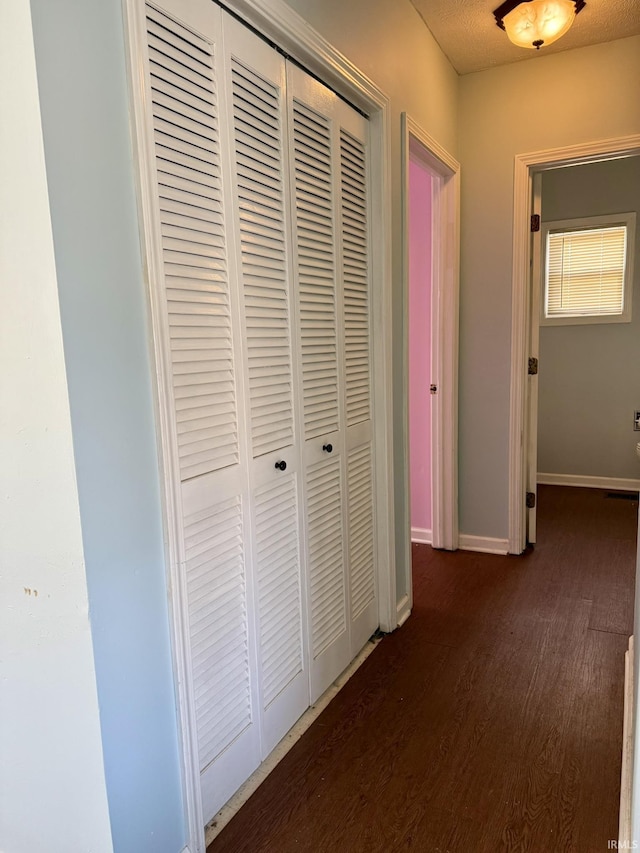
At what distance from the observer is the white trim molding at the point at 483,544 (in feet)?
10.6

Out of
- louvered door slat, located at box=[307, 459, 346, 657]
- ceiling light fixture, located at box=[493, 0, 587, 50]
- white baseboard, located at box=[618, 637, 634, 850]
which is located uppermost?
ceiling light fixture, located at box=[493, 0, 587, 50]

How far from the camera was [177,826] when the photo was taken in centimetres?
128

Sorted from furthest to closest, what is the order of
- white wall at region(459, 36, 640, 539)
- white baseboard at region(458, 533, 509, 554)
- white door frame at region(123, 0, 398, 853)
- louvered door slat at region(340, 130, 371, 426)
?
white baseboard at region(458, 533, 509, 554), white wall at region(459, 36, 640, 539), louvered door slat at region(340, 130, 371, 426), white door frame at region(123, 0, 398, 853)

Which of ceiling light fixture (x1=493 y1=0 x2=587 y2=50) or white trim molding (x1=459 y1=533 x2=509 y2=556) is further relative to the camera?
white trim molding (x1=459 y1=533 x2=509 y2=556)

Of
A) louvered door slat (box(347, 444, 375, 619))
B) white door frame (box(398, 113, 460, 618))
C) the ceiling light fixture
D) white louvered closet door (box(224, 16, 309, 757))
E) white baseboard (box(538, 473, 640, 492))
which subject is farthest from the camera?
white baseboard (box(538, 473, 640, 492))

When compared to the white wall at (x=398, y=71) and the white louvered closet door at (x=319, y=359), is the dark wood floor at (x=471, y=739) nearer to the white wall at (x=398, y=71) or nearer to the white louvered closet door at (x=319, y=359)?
the white louvered closet door at (x=319, y=359)

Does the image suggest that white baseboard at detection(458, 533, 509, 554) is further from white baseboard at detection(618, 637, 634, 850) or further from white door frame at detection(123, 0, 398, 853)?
white baseboard at detection(618, 637, 634, 850)

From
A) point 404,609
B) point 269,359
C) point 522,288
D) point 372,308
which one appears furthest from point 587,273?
point 269,359

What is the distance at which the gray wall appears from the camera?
4.27 meters

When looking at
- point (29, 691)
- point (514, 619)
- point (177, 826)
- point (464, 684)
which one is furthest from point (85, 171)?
point (514, 619)

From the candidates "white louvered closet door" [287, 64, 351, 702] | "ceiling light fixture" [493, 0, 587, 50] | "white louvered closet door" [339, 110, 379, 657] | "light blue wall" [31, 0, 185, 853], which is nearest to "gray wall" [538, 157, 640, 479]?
"ceiling light fixture" [493, 0, 587, 50]

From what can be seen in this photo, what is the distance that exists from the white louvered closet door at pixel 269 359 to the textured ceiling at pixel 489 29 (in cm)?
132

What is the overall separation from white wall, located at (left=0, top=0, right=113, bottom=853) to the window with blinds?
4354 mm

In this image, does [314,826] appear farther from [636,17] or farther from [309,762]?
[636,17]
